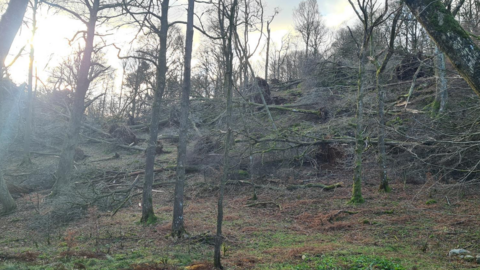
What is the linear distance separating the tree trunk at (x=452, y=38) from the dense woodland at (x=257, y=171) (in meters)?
0.01

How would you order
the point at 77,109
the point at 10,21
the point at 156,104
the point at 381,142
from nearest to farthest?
the point at 10,21
the point at 156,104
the point at 381,142
the point at 77,109

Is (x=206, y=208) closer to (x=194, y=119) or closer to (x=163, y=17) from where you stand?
(x=163, y=17)

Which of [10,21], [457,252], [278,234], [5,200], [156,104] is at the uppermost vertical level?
[10,21]

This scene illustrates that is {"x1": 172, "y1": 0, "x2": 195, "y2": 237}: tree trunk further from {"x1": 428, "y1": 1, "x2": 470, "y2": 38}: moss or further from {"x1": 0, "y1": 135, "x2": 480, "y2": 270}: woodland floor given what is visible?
{"x1": 428, "y1": 1, "x2": 470, "y2": 38}: moss

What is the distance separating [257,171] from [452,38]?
1230 cm

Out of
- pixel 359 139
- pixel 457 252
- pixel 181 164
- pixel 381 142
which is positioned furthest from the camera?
pixel 381 142

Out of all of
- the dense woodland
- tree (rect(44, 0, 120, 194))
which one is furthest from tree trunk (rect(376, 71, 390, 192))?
tree (rect(44, 0, 120, 194))

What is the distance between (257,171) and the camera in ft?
51.2

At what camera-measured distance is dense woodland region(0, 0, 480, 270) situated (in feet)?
20.2

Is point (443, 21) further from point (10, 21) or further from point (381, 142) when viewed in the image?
point (381, 142)

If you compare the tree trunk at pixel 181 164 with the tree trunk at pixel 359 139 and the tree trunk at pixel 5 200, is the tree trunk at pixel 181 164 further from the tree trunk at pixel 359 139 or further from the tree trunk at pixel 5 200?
the tree trunk at pixel 5 200

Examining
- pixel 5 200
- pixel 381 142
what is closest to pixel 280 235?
pixel 381 142

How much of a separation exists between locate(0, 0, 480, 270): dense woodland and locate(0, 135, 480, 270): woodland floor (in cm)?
6

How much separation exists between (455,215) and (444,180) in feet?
11.8
